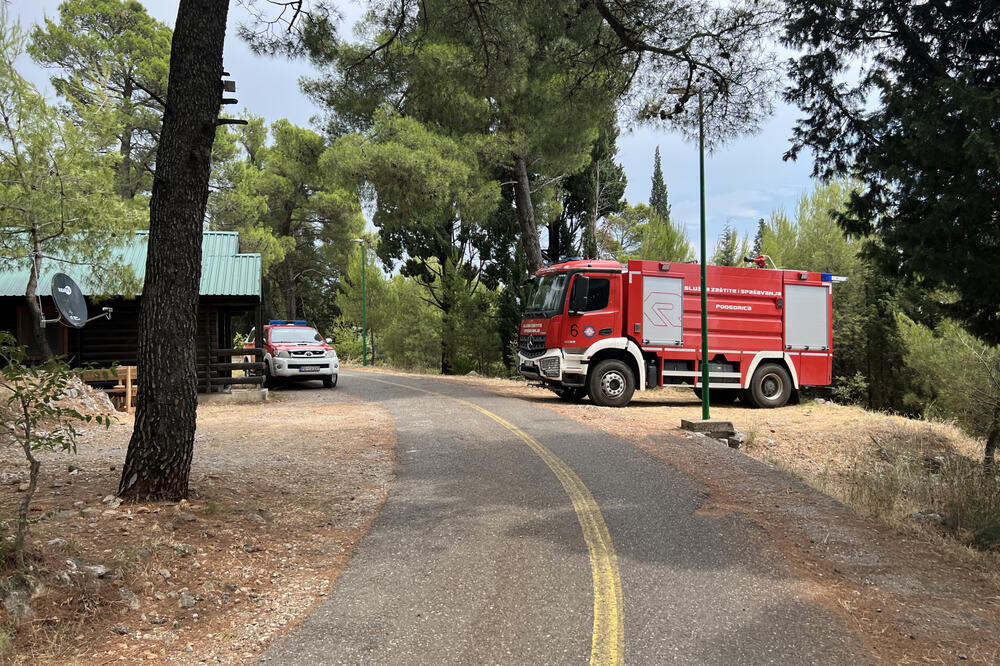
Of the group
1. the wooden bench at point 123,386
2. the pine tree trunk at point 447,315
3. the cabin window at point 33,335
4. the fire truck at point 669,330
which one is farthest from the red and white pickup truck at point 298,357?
the pine tree trunk at point 447,315

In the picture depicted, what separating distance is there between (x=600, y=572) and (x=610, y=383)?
10785 millimetres

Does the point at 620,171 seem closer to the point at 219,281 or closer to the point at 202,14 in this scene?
the point at 219,281

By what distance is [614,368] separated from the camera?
15.6m

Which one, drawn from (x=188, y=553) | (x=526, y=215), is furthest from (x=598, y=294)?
(x=188, y=553)

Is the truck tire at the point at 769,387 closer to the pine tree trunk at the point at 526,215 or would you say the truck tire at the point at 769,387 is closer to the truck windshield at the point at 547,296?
the truck windshield at the point at 547,296

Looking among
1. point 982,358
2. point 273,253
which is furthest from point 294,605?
point 273,253

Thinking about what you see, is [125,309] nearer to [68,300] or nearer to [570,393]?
[68,300]

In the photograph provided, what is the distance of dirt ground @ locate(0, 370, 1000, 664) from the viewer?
3.97 metres

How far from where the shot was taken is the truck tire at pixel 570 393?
16450 mm

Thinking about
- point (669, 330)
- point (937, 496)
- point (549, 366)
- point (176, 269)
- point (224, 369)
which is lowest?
point (937, 496)

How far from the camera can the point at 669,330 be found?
15969 millimetres

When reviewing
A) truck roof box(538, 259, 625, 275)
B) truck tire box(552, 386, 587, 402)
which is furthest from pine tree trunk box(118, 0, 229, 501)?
truck tire box(552, 386, 587, 402)

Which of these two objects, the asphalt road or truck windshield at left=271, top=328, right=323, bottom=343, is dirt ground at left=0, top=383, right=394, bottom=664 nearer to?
the asphalt road

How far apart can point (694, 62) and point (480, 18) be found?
3.36 metres
